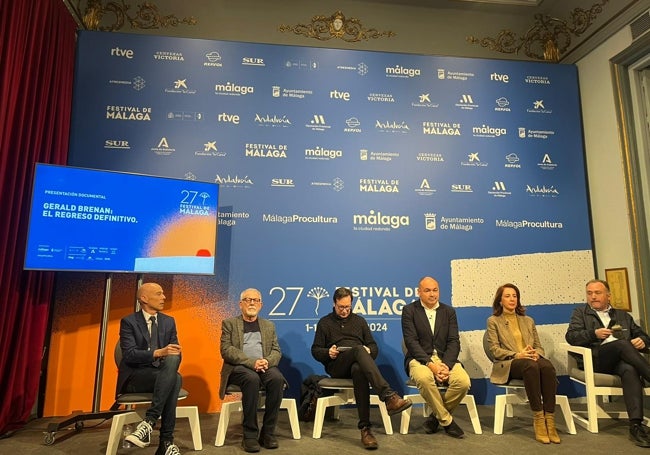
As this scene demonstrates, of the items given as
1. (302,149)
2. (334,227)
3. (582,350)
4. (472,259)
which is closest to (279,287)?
(334,227)

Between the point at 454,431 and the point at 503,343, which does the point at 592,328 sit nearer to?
the point at 503,343

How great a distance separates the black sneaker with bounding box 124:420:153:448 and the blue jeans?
4 centimetres

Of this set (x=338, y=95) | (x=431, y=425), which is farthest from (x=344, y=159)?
(x=431, y=425)

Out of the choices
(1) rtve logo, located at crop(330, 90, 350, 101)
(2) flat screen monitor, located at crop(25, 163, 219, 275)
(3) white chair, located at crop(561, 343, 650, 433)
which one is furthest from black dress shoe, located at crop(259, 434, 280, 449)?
(1) rtve logo, located at crop(330, 90, 350, 101)

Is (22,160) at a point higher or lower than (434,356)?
higher

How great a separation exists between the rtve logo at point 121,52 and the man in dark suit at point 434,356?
333cm

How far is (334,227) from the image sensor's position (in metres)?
4.08

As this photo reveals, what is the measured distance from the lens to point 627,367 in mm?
3049

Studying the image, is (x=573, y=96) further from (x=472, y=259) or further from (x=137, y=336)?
(x=137, y=336)

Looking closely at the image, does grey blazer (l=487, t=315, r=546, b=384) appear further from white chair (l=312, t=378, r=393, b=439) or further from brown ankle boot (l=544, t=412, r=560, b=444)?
white chair (l=312, t=378, r=393, b=439)

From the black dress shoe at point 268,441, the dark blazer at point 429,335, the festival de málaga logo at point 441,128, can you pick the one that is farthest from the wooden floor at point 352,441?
the festival de málaga logo at point 441,128

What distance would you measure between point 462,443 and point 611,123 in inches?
134

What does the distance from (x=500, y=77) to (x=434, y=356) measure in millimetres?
3033

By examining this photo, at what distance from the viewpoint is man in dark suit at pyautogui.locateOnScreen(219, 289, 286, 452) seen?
9.12 ft
